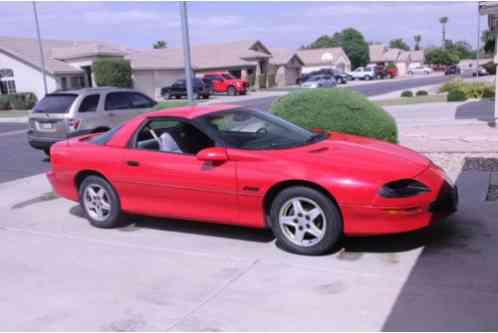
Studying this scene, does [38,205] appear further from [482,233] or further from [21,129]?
[21,129]

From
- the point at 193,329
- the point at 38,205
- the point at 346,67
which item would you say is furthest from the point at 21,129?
the point at 346,67

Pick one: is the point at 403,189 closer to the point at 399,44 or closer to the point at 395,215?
the point at 395,215

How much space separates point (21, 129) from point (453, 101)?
724 inches

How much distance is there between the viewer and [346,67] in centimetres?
8494

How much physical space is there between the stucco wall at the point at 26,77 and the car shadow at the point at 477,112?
28753mm

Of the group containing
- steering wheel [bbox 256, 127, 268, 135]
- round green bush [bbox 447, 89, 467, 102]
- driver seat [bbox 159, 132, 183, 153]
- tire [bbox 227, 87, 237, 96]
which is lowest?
round green bush [bbox 447, 89, 467, 102]

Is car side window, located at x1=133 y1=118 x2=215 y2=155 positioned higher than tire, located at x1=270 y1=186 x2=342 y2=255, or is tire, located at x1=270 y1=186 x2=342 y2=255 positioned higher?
car side window, located at x1=133 y1=118 x2=215 y2=155

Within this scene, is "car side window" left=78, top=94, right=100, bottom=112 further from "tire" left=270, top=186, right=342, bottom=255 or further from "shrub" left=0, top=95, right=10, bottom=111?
"shrub" left=0, top=95, right=10, bottom=111

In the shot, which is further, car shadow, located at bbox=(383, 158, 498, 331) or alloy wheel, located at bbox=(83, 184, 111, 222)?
alloy wheel, located at bbox=(83, 184, 111, 222)

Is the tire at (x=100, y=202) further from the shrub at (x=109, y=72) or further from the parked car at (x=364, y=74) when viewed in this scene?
the parked car at (x=364, y=74)

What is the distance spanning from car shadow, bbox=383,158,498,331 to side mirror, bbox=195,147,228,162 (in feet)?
6.90

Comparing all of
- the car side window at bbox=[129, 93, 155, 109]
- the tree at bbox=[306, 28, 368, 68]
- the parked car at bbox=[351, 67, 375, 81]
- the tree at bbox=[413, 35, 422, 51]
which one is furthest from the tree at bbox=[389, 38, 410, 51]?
the car side window at bbox=[129, 93, 155, 109]

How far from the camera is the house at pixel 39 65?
38.8m

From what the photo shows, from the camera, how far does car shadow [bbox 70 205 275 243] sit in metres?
5.99
